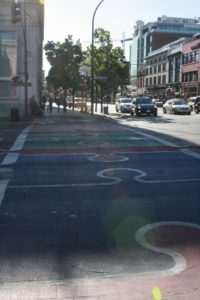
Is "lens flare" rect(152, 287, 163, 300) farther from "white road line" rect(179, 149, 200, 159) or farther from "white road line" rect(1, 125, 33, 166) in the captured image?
"white road line" rect(179, 149, 200, 159)

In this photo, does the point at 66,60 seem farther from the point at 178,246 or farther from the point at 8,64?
the point at 178,246

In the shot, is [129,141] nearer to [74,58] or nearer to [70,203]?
[70,203]

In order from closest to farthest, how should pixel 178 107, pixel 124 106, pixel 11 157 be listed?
pixel 11 157 < pixel 178 107 < pixel 124 106

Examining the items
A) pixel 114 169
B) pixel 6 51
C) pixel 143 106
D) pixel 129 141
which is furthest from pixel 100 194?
pixel 143 106

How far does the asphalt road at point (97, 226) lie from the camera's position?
4504mm

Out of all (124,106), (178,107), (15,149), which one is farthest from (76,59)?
(15,149)

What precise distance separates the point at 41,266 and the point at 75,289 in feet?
2.16

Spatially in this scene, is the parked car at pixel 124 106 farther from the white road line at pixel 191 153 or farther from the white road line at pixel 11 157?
the white road line at pixel 191 153

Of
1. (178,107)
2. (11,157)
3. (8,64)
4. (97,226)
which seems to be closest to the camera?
(97,226)

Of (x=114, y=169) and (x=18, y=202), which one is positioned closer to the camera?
(x=18, y=202)

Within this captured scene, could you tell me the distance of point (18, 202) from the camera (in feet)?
25.3

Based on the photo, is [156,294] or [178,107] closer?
[156,294]

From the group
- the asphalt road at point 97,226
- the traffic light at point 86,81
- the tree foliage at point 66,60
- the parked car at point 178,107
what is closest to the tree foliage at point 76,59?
the tree foliage at point 66,60

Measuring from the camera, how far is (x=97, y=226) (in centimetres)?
627
